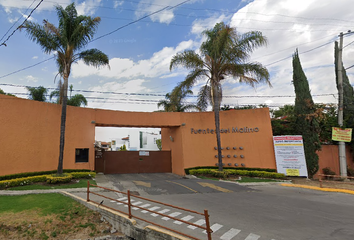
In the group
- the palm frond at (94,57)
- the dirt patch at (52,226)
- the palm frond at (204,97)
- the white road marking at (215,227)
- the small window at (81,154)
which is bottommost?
the dirt patch at (52,226)

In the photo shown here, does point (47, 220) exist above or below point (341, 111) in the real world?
below

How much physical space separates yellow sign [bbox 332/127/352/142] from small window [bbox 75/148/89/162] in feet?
66.4

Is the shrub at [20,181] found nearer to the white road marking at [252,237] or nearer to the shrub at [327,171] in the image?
the white road marking at [252,237]

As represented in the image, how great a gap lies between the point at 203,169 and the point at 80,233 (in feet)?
38.9

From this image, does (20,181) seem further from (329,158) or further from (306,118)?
(329,158)

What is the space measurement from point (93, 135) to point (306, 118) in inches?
683

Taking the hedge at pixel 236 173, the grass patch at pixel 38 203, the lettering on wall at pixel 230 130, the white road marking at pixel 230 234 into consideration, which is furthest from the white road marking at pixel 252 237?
Answer: the lettering on wall at pixel 230 130

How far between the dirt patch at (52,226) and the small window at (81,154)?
27.7 ft

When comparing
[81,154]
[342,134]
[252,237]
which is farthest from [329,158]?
[81,154]

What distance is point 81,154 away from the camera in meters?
15.7

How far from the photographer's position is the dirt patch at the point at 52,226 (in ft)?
20.3

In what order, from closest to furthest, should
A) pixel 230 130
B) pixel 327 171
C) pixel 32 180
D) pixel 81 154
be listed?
pixel 32 180 → pixel 81 154 → pixel 327 171 → pixel 230 130

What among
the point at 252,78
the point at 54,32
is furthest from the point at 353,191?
the point at 54,32

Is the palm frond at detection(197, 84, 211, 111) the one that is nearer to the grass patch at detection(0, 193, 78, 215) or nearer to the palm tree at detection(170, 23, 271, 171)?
the palm tree at detection(170, 23, 271, 171)
